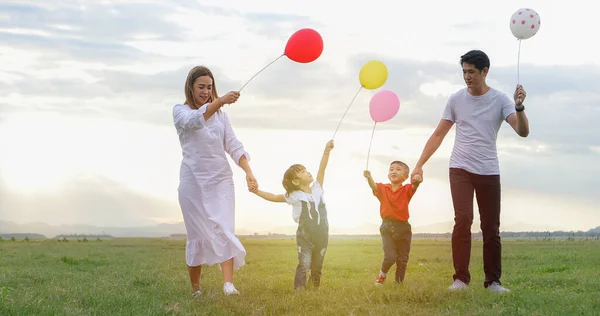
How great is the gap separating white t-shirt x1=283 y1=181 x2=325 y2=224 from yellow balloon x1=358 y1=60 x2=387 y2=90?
79.8 inches

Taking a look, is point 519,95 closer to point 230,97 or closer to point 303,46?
point 303,46

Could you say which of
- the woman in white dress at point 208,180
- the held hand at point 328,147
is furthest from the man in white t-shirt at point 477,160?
the woman in white dress at point 208,180

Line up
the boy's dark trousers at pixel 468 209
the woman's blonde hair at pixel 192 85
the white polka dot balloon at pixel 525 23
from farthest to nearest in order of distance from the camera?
the white polka dot balloon at pixel 525 23
the boy's dark trousers at pixel 468 209
the woman's blonde hair at pixel 192 85

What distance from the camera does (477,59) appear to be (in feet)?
25.7

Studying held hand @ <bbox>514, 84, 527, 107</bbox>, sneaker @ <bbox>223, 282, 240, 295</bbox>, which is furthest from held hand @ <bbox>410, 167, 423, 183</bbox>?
sneaker @ <bbox>223, 282, 240, 295</bbox>

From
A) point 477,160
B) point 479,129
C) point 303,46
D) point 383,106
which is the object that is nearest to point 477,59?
point 479,129

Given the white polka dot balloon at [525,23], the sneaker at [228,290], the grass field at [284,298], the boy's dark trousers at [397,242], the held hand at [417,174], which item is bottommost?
the grass field at [284,298]

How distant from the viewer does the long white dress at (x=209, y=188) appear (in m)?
7.55

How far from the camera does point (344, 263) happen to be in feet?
48.1

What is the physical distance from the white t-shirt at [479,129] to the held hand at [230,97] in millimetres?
2892

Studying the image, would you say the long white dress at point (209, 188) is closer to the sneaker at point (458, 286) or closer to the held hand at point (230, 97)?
the held hand at point (230, 97)

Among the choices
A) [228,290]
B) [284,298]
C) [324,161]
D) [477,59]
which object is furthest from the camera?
[324,161]

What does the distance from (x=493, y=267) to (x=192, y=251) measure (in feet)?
12.2

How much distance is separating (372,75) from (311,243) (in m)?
2.78
